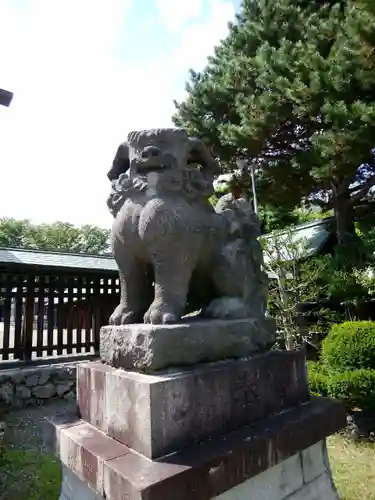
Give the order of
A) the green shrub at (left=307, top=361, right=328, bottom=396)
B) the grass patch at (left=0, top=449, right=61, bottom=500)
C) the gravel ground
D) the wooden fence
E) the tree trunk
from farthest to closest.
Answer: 1. the tree trunk
2. the wooden fence
3. the green shrub at (left=307, top=361, right=328, bottom=396)
4. the gravel ground
5. the grass patch at (left=0, top=449, right=61, bottom=500)

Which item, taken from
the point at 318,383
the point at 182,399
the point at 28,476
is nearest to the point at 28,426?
the point at 28,476

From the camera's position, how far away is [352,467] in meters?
3.60

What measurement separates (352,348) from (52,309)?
4860 mm

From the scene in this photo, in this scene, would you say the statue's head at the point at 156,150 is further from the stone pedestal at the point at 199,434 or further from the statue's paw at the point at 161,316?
the stone pedestal at the point at 199,434

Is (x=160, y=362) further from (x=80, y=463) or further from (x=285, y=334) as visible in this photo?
(x=285, y=334)

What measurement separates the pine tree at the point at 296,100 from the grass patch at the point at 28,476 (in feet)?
19.2

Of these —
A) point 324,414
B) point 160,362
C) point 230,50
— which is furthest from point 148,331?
point 230,50

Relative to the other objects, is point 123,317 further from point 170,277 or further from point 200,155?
point 200,155

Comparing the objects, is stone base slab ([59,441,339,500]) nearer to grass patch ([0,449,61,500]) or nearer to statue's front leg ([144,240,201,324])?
statue's front leg ([144,240,201,324])

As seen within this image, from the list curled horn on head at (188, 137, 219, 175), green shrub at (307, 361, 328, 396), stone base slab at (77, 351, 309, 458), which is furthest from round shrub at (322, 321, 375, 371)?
curled horn on head at (188, 137, 219, 175)

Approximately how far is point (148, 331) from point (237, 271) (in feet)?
2.09

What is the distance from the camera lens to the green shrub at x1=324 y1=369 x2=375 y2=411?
432cm

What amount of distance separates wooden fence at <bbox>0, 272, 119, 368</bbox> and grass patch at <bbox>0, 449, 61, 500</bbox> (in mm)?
2154

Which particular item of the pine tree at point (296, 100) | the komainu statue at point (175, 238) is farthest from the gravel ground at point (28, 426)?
the pine tree at point (296, 100)
